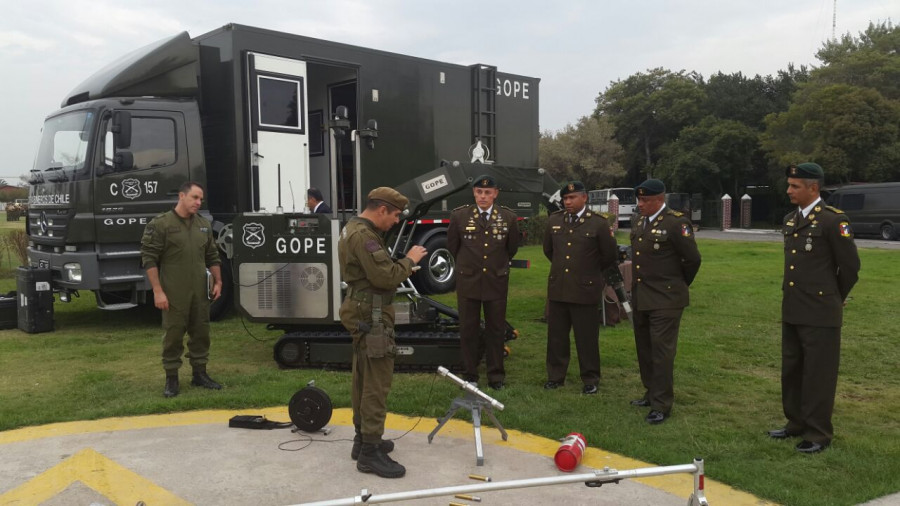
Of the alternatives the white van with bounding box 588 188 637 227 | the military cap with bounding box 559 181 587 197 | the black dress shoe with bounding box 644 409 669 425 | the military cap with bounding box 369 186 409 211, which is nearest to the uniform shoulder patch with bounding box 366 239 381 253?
the military cap with bounding box 369 186 409 211

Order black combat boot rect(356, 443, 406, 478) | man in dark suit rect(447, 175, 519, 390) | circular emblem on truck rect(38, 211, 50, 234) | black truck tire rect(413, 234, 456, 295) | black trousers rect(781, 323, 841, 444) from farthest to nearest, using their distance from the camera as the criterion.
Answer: black truck tire rect(413, 234, 456, 295), circular emblem on truck rect(38, 211, 50, 234), man in dark suit rect(447, 175, 519, 390), black trousers rect(781, 323, 841, 444), black combat boot rect(356, 443, 406, 478)

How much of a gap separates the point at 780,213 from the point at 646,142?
36.5ft

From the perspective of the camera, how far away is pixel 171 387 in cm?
570

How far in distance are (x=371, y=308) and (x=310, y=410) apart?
1073 mm

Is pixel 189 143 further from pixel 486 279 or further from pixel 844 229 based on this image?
pixel 844 229

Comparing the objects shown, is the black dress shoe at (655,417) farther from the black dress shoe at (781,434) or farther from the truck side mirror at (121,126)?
the truck side mirror at (121,126)

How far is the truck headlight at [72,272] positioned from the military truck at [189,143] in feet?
0.05

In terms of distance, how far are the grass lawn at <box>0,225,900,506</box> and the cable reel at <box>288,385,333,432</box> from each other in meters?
0.74

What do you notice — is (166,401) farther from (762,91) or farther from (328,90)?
(762,91)

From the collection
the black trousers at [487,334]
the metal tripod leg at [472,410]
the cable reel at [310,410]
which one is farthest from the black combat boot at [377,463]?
the black trousers at [487,334]

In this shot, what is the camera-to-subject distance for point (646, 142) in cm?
4650

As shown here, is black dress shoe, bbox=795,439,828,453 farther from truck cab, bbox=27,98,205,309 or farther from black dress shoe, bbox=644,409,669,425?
truck cab, bbox=27,98,205,309

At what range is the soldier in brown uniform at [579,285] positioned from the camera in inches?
225

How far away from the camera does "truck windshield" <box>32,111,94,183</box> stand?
8.19 meters
